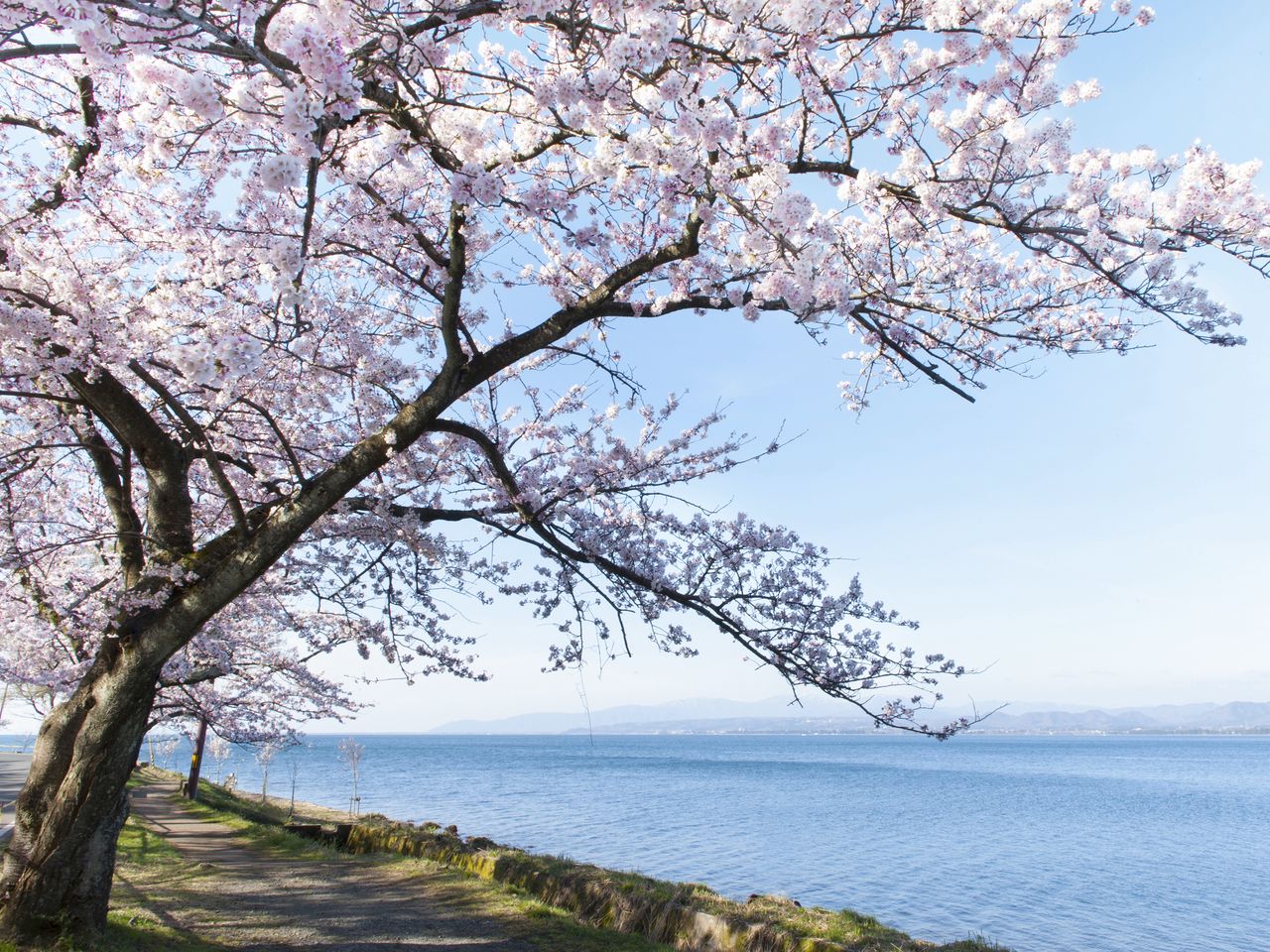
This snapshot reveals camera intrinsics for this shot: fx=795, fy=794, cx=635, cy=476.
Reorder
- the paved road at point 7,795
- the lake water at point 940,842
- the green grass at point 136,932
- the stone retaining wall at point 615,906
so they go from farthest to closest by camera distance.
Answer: the lake water at point 940,842 → the paved road at point 7,795 → the stone retaining wall at point 615,906 → the green grass at point 136,932

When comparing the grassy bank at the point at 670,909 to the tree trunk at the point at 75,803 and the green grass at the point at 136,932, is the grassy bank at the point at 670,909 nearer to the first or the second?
the green grass at the point at 136,932

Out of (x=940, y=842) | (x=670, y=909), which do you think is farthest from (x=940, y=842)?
(x=670, y=909)

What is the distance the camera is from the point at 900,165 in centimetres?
527

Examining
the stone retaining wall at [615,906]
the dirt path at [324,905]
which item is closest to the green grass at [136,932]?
the dirt path at [324,905]

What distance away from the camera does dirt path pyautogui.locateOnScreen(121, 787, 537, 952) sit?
7.86m

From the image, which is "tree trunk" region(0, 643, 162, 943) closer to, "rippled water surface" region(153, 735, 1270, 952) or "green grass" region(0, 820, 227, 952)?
"green grass" region(0, 820, 227, 952)

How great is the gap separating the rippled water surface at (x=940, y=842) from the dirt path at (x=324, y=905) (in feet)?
11.7

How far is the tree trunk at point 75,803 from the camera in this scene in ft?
18.8

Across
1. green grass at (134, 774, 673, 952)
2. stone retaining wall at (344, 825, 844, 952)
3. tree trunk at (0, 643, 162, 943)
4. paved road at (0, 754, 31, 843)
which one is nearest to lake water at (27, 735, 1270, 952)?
stone retaining wall at (344, 825, 844, 952)

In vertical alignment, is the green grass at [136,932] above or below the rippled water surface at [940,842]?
above

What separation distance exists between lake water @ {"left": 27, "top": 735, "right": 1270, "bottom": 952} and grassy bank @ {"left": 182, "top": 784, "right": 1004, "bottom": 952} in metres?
7.11

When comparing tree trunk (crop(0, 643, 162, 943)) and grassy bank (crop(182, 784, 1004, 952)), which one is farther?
grassy bank (crop(182, 784, 1004, 952))

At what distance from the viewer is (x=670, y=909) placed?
27.3 feet

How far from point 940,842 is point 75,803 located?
2750 cm
